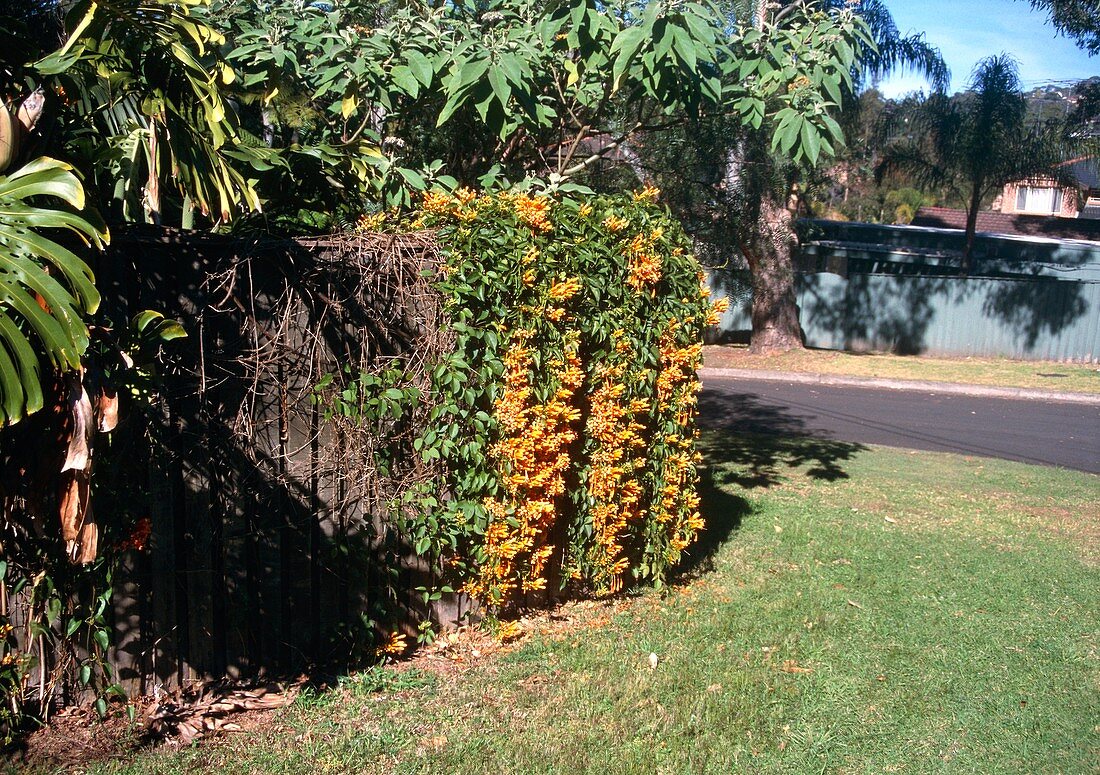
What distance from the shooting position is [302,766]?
13.0 ft

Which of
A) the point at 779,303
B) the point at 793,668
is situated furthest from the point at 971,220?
the point at 793,668

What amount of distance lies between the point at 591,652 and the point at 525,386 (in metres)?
1.49

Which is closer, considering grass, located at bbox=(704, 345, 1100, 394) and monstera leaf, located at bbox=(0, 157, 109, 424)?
monstera leaf, located at bbox=(0, 157, 109, 424)

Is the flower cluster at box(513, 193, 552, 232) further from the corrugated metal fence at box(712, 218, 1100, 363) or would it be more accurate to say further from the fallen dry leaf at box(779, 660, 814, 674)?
the corrugated metal fence at box(712, 218, 1100, 363)

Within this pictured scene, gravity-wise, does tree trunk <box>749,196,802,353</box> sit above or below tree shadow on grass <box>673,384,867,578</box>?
above

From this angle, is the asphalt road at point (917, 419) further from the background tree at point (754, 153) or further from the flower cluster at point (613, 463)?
the flower cluster at point (613, 463)

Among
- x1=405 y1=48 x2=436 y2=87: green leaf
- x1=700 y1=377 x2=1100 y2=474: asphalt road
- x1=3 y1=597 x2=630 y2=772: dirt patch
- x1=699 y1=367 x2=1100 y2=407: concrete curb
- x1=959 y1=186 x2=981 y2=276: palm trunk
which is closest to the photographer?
x1=3 y1=597 x2=630 y2=772: dirt patch

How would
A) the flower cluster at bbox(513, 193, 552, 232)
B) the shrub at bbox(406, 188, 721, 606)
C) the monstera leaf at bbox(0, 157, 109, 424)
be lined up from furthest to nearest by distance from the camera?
the flower cluster at bbox(513, 193, 552, 232), the shrub at bbox(406, 188, 721, 606), the monstera leaf at bbox(0, 157, 109, 424)

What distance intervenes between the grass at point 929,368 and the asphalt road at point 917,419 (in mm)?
1578

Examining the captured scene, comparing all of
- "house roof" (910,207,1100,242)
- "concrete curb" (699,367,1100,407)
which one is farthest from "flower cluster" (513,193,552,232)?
"house roof" (910,207,1100,242)

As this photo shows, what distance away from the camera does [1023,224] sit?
38.6 metres

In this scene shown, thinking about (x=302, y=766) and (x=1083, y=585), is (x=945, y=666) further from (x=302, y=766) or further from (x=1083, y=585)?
(x=302, y=766)

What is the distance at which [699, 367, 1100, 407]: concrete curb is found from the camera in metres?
18.2

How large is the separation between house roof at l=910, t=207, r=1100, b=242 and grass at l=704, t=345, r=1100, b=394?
1700cm
